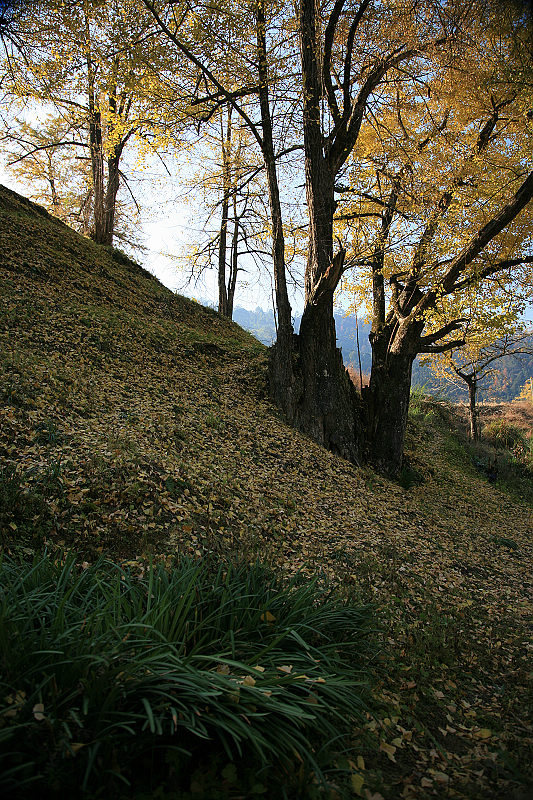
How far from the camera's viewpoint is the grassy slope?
2279mm

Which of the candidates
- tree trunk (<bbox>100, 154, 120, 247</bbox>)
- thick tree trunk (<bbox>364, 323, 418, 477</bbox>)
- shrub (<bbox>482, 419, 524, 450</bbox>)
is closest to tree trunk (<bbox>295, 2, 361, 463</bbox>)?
thick tree trunk (<bbox>364, 323, 418, 477</bbox>)

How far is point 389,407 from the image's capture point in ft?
26.7

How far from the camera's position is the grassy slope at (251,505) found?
2279 mm

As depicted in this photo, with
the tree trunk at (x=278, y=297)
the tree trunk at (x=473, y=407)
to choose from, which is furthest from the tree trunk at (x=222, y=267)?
the tree trunk at (x=473, y=407)

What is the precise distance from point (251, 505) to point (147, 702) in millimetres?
3258

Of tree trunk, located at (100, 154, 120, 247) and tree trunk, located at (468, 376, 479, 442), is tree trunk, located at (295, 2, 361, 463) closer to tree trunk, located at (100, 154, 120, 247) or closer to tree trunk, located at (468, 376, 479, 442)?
tree trunk, located at (468, 376, 479, 442)

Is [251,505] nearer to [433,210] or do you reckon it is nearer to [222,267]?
[433,210]

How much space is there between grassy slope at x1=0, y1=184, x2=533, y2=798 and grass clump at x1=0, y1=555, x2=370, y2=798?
1.34 feet

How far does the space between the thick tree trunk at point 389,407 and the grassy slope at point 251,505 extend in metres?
0.92

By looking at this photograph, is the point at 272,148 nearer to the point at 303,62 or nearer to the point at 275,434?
the point at 303,62

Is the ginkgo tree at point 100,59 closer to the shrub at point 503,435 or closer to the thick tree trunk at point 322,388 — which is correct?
the thick tree trunk at point 322,388

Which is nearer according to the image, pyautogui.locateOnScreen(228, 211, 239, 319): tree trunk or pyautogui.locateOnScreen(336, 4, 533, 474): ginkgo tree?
pyautogui.locateOnScreen(336, 4, 533, 474): ginkgo tree

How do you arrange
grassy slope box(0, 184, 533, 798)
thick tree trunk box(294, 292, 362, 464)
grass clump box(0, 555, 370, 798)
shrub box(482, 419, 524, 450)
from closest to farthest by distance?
1. grass clump box(0, 555, 370, 798)
2. grassy slope box(0, 184, 533, 798)
3. thick tree trunk box(294, 292, 362, 464)
4. shrub box(482, 419, 524, 450)

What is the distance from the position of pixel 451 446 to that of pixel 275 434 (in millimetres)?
7669
